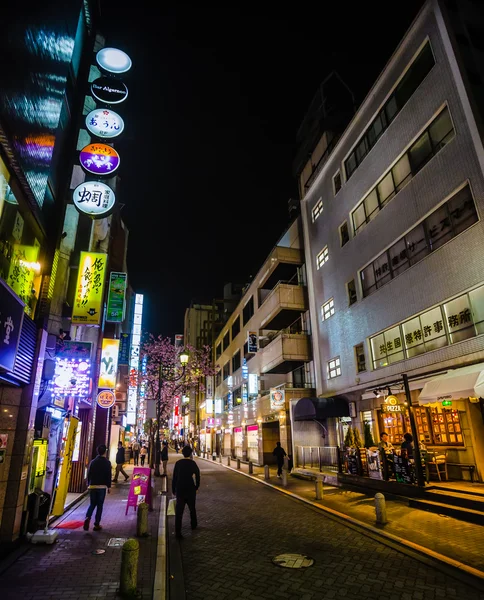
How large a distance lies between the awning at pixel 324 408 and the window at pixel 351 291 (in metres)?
5.50

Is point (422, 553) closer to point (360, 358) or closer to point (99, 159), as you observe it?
point (360, 358)

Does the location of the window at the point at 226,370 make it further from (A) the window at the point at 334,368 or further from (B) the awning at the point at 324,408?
(B) the awning at the point at 324,408

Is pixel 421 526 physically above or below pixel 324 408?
below

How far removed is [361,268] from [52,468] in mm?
16318

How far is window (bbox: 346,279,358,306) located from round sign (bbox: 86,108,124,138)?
45.2 ft

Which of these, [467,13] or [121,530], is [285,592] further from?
[467,13]

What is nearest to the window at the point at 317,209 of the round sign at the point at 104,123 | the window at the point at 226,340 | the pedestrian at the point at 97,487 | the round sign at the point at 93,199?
the round sign at the point at 104,123

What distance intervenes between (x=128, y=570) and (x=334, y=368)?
18.1m

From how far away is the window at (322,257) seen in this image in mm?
23848

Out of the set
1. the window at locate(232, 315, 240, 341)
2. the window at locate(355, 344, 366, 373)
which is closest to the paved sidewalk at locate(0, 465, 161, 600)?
the window at locate(355, 344, 366, 373)

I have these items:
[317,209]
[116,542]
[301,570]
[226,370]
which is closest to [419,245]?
[317,209]

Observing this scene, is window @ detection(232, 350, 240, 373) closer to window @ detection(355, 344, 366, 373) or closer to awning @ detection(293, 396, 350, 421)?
awning @ detection(293, 396, 350, 421)

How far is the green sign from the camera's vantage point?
21.0m

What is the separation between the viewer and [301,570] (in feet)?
22.1
